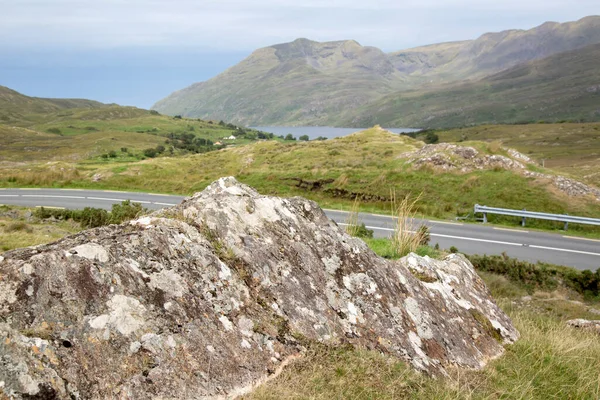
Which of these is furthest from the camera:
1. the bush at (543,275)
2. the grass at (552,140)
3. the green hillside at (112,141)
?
the grass at (552,140)

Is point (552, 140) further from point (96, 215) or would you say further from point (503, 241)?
point (96, 215)

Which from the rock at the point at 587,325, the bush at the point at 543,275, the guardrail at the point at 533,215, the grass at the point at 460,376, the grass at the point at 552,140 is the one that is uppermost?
the grass at the point at 552,140

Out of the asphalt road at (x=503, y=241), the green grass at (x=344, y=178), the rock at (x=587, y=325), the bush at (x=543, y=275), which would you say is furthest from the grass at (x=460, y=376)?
the green grass at (x=344, y=178)

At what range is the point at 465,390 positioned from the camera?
459 cm

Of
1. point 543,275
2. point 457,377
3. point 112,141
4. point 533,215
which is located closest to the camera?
point 457,377

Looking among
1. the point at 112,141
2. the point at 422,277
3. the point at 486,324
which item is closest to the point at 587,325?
the point at 486,324

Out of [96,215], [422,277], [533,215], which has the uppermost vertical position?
[422,277]

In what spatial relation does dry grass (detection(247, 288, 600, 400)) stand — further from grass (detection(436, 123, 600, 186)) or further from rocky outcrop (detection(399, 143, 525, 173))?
grass (detection(436, 123, 600, 186))

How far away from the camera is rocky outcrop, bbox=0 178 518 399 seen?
11.0ft

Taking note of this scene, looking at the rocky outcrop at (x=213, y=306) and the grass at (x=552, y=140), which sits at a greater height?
the grass at (x=552, y=140)

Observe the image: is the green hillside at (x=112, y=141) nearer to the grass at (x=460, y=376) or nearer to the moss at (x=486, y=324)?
the moss at (x=486, y=324)

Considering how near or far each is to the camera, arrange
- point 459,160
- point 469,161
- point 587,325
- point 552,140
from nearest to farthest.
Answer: point 587,325 → point 469,161 → point 459,160 → point 552,140

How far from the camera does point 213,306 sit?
14.0 feet

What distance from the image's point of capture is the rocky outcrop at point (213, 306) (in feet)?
11.0
